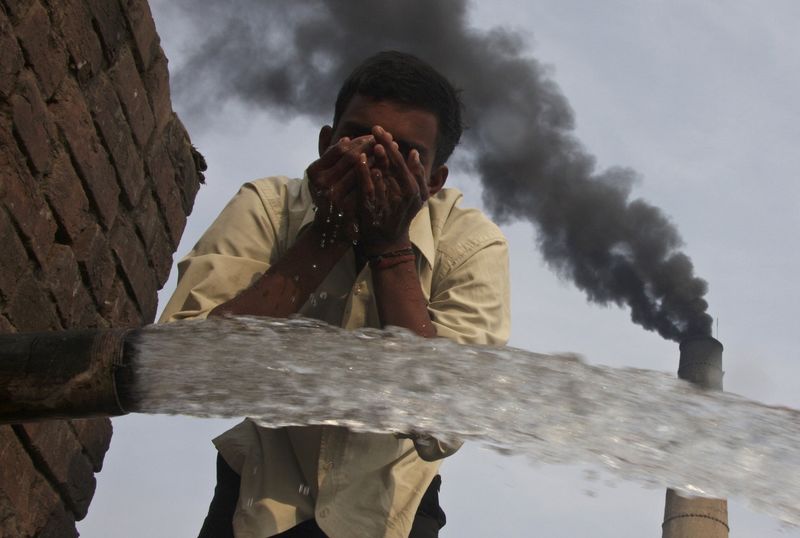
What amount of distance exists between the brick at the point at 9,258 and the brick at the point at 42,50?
1.34 feet

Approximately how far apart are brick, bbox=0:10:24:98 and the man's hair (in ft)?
2.73

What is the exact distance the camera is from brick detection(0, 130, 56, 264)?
2383 millimetres

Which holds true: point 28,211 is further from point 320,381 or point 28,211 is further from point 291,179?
point 320,381

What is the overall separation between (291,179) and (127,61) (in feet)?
3.33

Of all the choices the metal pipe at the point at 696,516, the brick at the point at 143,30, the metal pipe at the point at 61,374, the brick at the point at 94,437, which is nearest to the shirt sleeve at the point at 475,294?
the metal pipe at the point at 61,374

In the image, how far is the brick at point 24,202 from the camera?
2383 mm

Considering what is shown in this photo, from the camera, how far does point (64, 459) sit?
2.80 m

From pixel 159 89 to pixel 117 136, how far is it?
15.9 inches

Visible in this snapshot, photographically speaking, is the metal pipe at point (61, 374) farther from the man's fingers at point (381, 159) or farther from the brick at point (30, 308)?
the brick at point (30, 308)

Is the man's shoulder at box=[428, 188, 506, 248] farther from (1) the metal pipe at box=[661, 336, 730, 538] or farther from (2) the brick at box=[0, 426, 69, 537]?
(1) the metal pipe at box=[661, 336, 730, 538]

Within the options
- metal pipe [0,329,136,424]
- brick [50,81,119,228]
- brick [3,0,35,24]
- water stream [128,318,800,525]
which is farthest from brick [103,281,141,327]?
metal pipe [0,329,136,424]

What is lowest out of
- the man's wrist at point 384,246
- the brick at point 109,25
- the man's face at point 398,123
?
the man's wrist at point 384,246

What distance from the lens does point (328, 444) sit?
1.97 m

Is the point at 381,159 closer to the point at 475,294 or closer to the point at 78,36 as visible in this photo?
the point at 475,294
